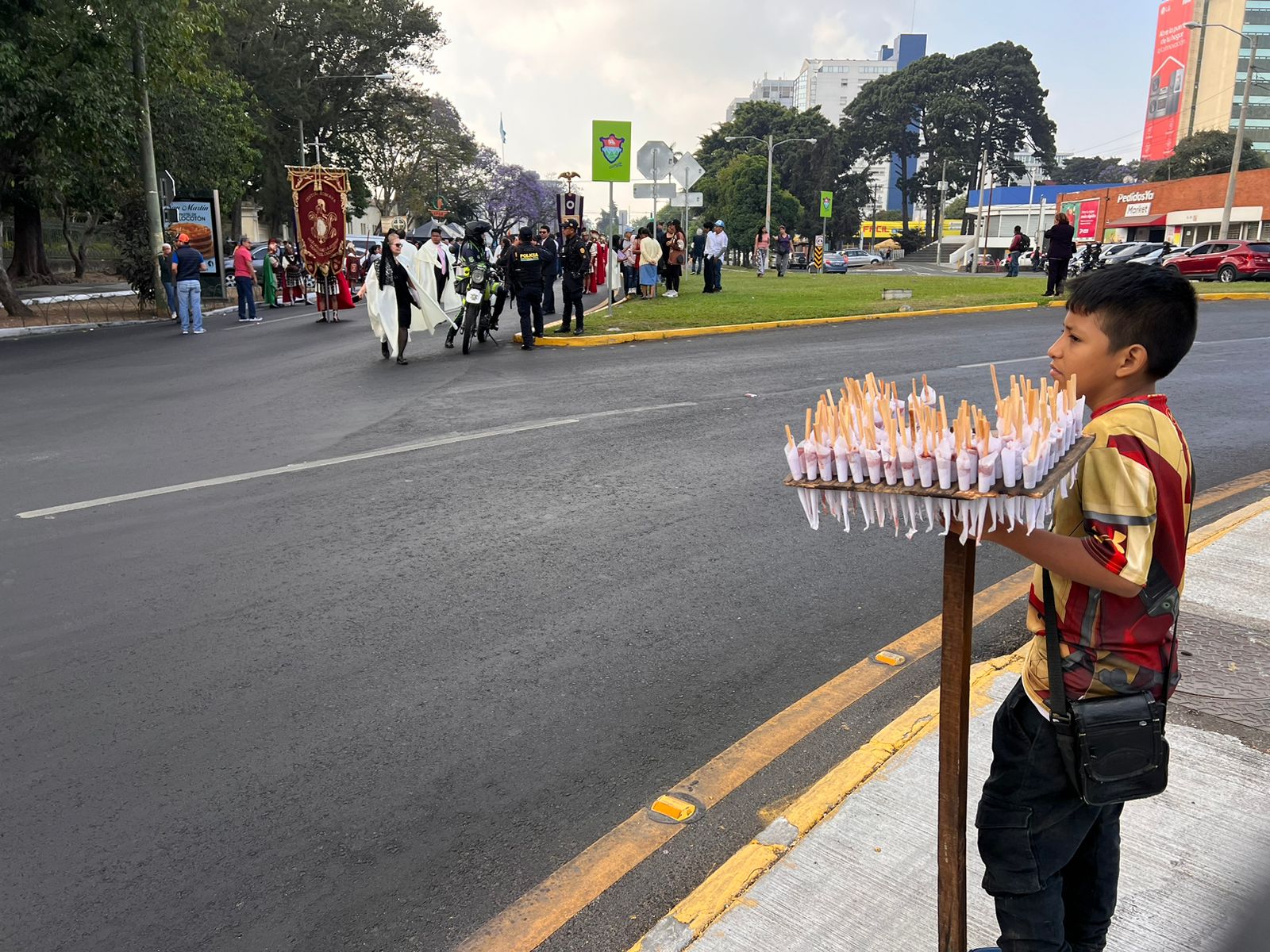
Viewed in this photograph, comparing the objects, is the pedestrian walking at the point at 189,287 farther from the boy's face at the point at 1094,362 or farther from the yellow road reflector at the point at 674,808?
the boy's face at the point at 1094,362

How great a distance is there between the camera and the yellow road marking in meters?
2.68

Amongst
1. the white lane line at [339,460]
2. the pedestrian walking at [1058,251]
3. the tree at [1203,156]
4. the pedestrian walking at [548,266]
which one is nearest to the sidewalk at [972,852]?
the white lane line at [339,460]

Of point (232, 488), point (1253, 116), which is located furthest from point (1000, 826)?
point (1253, 116)

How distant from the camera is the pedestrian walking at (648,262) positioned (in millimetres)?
21703

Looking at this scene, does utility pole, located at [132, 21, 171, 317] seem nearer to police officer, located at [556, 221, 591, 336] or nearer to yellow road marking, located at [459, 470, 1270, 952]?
police officer, located at [556, 221, 591, 336]

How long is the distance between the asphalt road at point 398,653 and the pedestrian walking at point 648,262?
12867 millimetres

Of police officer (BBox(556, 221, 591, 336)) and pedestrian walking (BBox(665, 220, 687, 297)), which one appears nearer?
A: police officer (BBox(556, 221, 591, 336))

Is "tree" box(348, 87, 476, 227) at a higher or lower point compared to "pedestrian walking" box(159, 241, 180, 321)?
higher

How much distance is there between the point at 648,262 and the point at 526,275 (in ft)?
25.2

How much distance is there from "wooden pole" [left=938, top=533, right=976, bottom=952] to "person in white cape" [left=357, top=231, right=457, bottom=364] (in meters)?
12.3

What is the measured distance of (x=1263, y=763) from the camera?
3.22 metres

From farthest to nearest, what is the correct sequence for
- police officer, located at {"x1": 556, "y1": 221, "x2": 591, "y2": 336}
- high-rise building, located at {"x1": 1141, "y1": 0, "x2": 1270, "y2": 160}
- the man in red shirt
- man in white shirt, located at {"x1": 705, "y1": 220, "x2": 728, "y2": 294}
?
high-rise building, located at {"x1": 1141, "y1": 0, "x2": 1270, "y2": 160}, man in white shirt, located at {"x1": 705, "y1": 220, "x2": 728, "y2": 294}, the man in red shirt, police officer, located at {"x1": 556, "y1": 221, "x2": 591, "y2": 336}

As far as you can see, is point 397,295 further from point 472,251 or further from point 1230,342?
point 1230,342

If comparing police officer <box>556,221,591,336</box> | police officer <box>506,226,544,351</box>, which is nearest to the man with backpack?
police officer <box>556,221,591,336</box>
